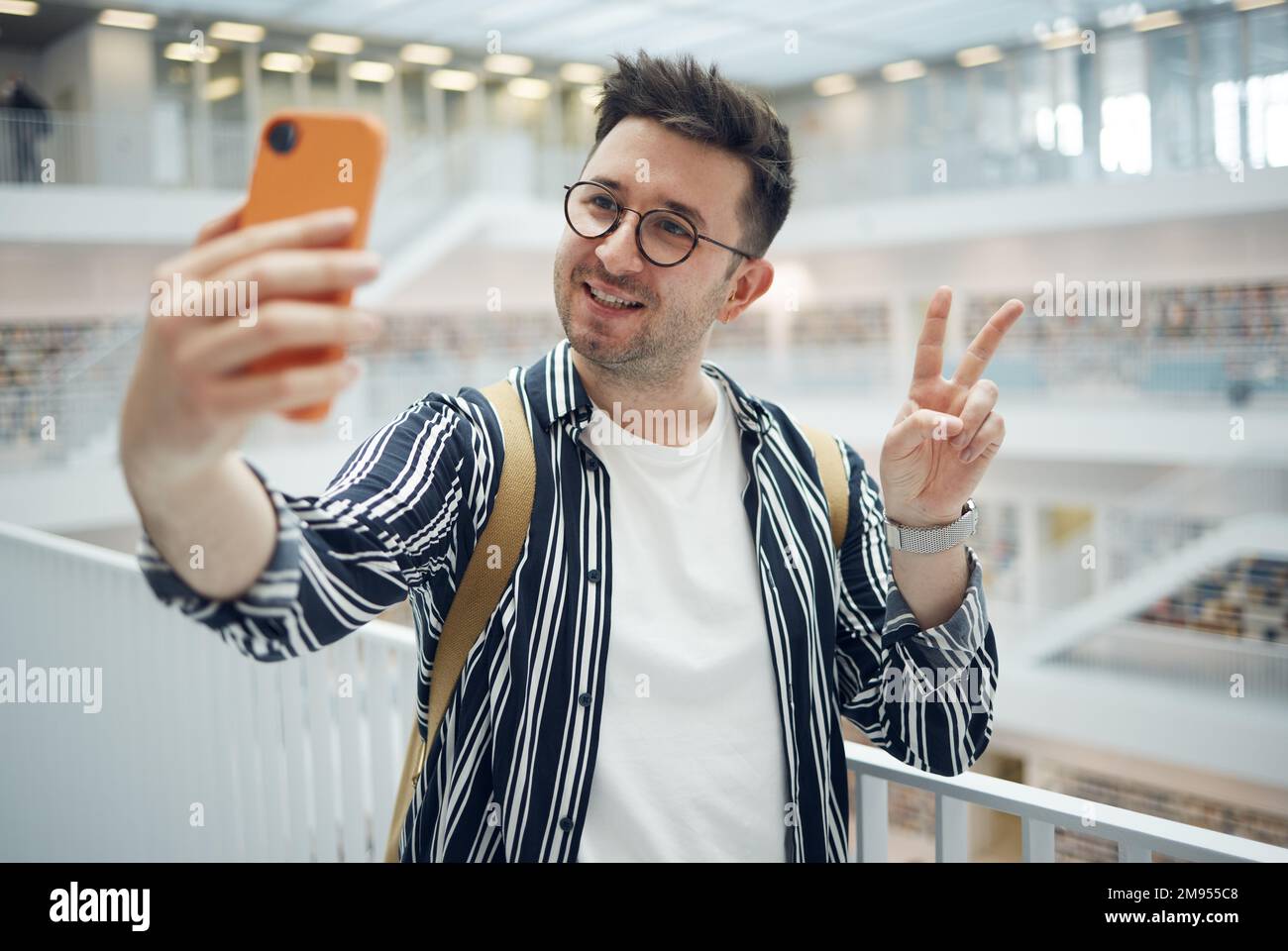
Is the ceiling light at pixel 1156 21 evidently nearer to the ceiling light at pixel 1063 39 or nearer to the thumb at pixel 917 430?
the ceiling light at pixel 1063 39

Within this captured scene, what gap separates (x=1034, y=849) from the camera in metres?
1.31

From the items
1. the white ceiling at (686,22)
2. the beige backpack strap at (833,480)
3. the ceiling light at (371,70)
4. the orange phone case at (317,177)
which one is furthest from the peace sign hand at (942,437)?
the ceiling light at (371,70)

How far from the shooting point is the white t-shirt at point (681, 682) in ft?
3.74

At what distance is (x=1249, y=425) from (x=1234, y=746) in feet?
10.7

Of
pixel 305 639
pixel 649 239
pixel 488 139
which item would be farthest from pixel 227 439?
pixel 488 139

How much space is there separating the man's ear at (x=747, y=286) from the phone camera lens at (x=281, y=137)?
2.31ft

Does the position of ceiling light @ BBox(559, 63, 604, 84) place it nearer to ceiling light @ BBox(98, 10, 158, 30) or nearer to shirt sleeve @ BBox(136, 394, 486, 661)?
ceiling light @ BBox(98, 10, 158, 30)

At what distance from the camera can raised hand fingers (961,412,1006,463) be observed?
3.82 feet

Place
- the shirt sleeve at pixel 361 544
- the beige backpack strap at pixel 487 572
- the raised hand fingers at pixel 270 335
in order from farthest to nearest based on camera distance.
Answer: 1. the beige backpack strap at pixel 487 572
2. the shirt sleeve at pixel 361 544
3. the raised hand fingers at pixel 270 335

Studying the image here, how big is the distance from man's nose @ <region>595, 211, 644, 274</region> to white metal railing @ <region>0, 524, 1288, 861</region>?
28.0 inches

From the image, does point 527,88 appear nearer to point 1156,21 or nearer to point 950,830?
point 1156,21

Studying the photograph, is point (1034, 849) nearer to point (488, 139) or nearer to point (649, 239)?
point (649, 239)

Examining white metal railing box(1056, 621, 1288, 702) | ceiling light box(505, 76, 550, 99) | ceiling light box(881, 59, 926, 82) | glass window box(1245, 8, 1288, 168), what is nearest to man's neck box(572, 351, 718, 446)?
white metal railing box(1056, 621, 1288, 702)

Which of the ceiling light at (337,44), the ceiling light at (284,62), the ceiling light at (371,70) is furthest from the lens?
the ceiling light at (371,70)
